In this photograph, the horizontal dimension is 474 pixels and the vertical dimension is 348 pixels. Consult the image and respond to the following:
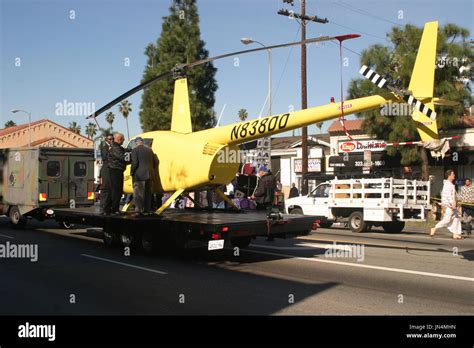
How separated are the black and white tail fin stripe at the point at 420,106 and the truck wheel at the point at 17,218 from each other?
491 inches

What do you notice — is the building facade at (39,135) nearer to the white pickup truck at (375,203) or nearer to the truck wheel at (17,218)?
the truck wheel at (17,218)

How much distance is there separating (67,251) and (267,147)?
19541 millimetres

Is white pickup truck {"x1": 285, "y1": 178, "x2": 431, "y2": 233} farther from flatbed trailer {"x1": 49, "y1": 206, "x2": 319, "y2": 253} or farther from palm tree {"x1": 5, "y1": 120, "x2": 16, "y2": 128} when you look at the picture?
palm tree {"x1": 5, "y1": 120, "x2": 16, "y2": 128}

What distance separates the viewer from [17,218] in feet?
56.1

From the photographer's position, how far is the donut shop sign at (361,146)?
31.5 metres

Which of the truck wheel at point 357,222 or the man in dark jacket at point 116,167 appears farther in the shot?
the truck wheel at point 357,222

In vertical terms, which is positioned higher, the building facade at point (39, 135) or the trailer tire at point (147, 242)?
the building facade at point (39, 135)

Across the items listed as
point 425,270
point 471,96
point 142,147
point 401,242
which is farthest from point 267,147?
point 425,270

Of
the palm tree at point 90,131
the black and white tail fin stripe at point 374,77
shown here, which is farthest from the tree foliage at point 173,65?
the palm tree at point 90,131

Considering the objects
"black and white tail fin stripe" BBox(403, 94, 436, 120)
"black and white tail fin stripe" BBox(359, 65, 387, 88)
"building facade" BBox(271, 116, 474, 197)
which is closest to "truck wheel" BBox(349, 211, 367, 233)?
"building facade" BBox(271, 116, 474, 197)

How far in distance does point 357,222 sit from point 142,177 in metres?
9.55

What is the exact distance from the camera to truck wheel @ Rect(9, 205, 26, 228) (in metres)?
17.0
